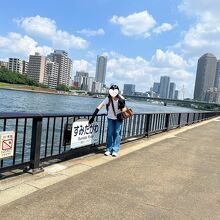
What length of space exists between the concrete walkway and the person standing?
35 centimetres

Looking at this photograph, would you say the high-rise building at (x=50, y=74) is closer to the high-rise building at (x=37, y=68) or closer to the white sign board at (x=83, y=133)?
the high-rise building at (x=37, y=68)

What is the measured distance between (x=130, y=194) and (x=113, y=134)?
310 cm

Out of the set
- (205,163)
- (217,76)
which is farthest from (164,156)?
(217,76)

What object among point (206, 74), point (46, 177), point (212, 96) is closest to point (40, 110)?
point (46, 177)

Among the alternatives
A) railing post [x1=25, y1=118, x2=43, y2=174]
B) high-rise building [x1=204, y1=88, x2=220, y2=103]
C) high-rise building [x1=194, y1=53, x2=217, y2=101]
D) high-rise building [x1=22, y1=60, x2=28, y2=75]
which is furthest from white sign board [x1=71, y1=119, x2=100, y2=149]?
high-rise building [x1=22, y1=60, x2=28, y2=75]

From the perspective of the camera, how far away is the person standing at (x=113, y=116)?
27.0 feet

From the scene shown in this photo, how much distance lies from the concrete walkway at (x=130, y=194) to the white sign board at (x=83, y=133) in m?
0.50

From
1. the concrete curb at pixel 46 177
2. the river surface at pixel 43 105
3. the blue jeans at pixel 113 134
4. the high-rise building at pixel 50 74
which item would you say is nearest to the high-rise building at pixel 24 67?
the high-rise building at pixel 50 74

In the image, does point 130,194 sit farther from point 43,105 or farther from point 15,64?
point 15,64

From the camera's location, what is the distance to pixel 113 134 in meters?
8.52

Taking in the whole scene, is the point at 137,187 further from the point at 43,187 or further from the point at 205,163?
the point at 205,163

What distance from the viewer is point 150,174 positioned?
22.7 feet

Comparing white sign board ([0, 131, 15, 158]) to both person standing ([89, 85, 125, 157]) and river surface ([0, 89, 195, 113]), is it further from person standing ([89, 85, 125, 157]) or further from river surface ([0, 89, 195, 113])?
river surface ([0, 89, 195, 113])

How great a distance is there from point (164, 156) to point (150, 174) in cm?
232
